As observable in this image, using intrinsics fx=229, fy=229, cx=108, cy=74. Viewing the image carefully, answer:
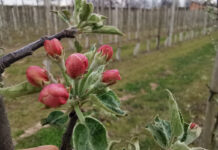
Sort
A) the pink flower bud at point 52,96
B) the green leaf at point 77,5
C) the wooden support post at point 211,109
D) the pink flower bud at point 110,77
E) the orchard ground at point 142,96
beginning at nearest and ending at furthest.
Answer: the pink flower bud at point 52,96 < the pink flower bud at point 110,77 < the green leaf at point 77,5 < the wooden support post at point 211,109 < the orchard ground at point 142,96

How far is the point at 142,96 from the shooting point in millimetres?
4887

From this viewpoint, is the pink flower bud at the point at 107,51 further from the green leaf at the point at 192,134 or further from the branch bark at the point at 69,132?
the green leaf at the point at 192,134

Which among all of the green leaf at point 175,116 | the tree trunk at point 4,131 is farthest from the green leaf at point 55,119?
the green leaf at point 175,116

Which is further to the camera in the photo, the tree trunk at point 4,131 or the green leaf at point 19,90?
the tree trunk at point 4,131

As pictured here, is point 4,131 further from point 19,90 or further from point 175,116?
point 175,116

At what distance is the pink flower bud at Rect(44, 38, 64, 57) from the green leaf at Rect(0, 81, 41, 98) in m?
0.09

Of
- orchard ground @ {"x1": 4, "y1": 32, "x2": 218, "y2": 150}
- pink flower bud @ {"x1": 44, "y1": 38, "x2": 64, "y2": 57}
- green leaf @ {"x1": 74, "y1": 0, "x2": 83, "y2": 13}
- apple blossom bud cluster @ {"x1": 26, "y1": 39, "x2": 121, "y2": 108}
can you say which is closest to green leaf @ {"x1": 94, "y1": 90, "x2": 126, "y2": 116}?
apple blossom bud cluster @ {"x1": 26, "y1": 39, "x2": 121, "y2": 108}

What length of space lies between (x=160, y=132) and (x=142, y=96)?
13.9 feet

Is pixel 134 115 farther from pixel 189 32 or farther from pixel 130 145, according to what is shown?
pixel 189 32

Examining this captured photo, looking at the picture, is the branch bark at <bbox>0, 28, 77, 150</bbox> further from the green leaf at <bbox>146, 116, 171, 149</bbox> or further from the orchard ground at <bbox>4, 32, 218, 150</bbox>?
the orchard ground at <bbox>4, 32, 218, 150</bbox>

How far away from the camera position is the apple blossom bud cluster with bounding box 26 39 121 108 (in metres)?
0.43

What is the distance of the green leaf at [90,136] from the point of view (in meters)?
0.46

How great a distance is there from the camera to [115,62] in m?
7.83

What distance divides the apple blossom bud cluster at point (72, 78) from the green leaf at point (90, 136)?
7 centimetres
